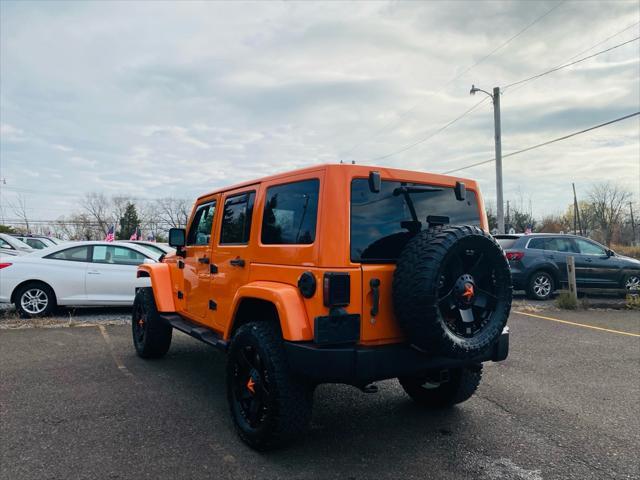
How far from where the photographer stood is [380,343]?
125 inches

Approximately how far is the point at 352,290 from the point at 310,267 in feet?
1.04

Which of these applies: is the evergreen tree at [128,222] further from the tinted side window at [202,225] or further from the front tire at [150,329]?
the tinted side window at [202,225]

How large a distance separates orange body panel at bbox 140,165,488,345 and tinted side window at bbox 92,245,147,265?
17.2ft

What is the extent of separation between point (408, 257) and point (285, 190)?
3.80 ft

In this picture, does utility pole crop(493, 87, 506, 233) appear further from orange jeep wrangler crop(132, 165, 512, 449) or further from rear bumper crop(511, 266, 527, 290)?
orange jeep wrangler crop(132, 165, 512, 449)

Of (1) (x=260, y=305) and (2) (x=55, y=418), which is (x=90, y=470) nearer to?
(2) (x=55, y=418)

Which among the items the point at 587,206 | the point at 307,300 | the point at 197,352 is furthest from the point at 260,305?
the point at 587,206

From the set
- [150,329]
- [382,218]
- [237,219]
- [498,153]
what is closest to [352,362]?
[382,218]

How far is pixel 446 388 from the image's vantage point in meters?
4.19

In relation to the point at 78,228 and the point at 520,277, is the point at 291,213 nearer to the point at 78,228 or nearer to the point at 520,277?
the point at 520,277

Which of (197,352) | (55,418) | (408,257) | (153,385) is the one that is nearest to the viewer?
(408,257)

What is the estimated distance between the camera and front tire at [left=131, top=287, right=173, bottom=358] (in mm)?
5629

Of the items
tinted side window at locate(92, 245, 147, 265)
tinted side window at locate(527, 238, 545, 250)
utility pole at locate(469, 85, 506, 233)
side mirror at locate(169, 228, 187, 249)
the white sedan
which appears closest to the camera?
side mirror at locate(169, 228, 187, 249)

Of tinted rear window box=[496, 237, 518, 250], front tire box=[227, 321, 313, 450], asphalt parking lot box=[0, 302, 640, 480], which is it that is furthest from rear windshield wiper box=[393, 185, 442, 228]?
tinted rear window box=[496, 237, 518, 250]
